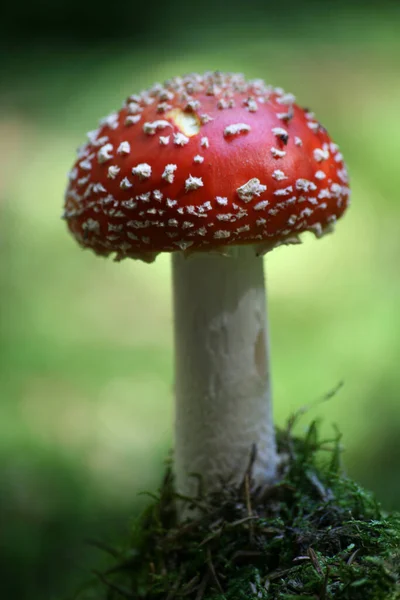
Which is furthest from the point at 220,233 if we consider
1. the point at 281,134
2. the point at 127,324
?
the point at 127,324

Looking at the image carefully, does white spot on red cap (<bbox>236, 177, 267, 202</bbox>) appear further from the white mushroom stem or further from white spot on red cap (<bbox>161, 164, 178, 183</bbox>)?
the white mushroom stem

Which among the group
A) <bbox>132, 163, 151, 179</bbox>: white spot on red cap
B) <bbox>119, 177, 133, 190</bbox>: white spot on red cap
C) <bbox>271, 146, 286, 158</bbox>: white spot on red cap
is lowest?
<bbox>119, 177, 133, 190</bbox>: white spot on red cap

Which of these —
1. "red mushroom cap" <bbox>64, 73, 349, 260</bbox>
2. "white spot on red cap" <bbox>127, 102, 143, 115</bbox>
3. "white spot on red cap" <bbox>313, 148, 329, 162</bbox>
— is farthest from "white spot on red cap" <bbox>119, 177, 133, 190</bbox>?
"white spot on red cap" <bbox>313, 148, 329, 162</bbox>

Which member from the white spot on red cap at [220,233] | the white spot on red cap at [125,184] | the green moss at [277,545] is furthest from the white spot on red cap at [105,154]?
the green moss at [277,545]

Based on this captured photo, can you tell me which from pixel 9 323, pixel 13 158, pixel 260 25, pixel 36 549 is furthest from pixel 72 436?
pixel 260 25

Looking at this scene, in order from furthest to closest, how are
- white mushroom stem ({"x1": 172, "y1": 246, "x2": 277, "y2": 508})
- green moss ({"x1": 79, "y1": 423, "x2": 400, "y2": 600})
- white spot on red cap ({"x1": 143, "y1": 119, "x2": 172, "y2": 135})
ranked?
1. white mushroom stem ({"x1": 172, "y1": 246, "x2": 277, "y2": 508})
2. white spot on red cap ({"x1": 143, "y1": 119, "x2": 172, "y2": 135})
3. green moss ({"x1": 79, "y1": 423, "x2": 400, "y2": 600})

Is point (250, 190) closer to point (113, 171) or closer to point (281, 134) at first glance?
point (281, 134)

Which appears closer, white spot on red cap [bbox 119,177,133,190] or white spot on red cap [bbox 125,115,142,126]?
white spot on red cap [bbox 119,177,133,190]

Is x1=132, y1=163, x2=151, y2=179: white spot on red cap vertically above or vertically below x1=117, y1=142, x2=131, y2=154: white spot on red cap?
below
